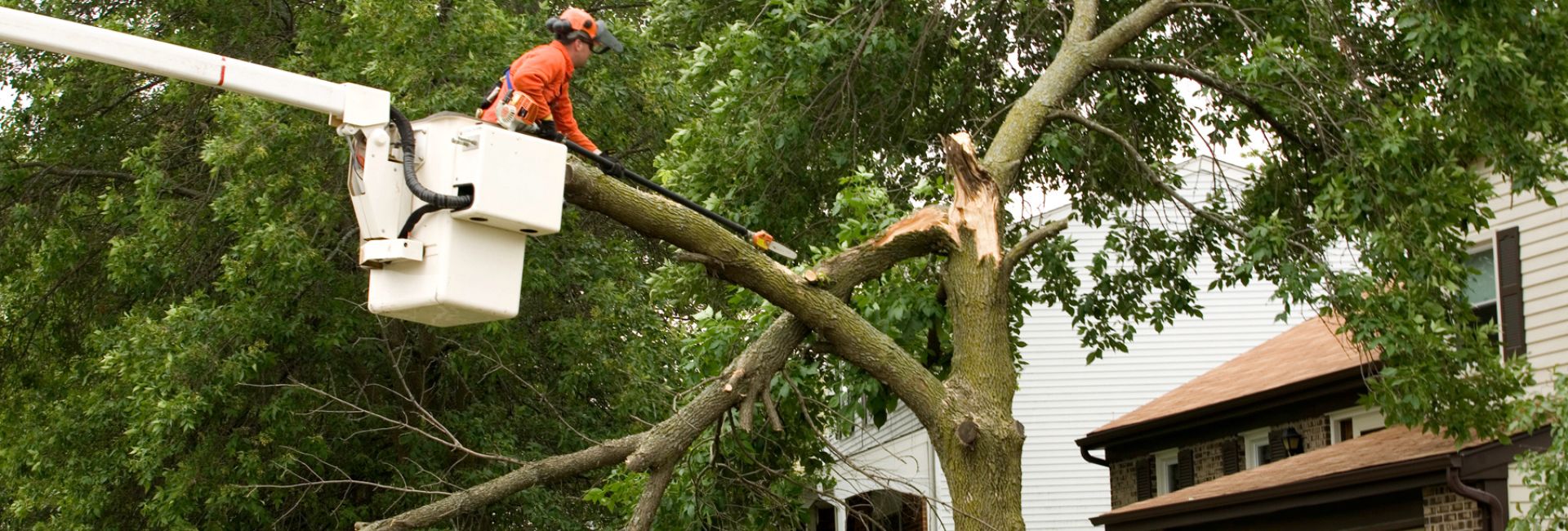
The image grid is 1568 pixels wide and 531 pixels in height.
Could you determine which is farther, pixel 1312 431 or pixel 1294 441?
pixel 1294 441

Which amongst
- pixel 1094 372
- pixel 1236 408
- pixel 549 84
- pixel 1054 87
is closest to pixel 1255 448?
pixel 1236 408

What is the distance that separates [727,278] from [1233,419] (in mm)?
11803

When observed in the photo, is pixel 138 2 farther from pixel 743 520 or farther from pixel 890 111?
pixel 743 520

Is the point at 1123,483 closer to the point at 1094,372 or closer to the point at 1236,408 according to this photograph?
the point at 1236,408

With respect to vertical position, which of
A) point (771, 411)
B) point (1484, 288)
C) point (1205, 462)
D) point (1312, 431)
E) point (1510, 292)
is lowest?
point (771, 411)

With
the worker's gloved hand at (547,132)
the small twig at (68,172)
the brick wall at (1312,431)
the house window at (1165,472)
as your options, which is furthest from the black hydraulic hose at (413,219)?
the house window at (1165,472)

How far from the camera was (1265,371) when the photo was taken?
730 inches

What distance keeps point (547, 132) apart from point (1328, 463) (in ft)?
35.3

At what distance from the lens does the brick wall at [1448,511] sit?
1297 cm

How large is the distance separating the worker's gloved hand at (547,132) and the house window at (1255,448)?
13361 millimetres

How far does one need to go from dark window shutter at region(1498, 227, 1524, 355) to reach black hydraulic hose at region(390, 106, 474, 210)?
10440 mm

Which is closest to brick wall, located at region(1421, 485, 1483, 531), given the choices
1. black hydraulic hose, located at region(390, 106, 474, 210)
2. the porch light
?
the porch light

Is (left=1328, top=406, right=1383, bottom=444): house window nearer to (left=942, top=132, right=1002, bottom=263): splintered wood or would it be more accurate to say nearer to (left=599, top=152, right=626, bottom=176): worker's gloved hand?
(left=942, top=132, right=1002, bottom=263): splintered wood

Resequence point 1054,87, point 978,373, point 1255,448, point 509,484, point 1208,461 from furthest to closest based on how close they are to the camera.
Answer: point 1208,461
point 1255,448
point 1054,87
point 978,373
point 509,484
